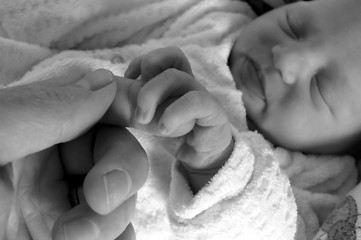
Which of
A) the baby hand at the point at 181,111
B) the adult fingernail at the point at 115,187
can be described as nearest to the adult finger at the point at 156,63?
the baby hand at the point at 181,111

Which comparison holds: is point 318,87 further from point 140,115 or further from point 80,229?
point 80,229

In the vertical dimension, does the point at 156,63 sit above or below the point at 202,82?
above

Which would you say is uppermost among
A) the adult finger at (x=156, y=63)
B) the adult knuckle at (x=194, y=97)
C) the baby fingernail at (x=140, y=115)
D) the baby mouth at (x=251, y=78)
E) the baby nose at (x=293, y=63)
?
the baby fingernail at (x=140, y=115)

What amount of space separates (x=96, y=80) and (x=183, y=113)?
0.41 feet

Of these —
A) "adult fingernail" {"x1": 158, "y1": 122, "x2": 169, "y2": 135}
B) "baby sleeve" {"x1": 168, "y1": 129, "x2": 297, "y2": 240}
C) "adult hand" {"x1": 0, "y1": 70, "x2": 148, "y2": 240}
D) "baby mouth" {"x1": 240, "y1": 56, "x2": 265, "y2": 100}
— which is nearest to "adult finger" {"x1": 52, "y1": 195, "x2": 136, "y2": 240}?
"adult hand" {"x1": 0, "y1": 70, "x2": 148, "y2": 240}

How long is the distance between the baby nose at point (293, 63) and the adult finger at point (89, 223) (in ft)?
1.63

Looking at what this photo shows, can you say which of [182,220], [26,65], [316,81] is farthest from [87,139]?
[316,81]

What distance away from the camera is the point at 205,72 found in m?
0.96

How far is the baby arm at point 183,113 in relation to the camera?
0.58m

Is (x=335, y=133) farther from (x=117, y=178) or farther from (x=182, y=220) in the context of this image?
(x=117, y=178)

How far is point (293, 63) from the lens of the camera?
911 millimetres

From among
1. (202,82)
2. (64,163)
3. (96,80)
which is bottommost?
(202,82)

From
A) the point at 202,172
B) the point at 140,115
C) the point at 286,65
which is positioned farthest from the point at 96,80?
the point at 286,65

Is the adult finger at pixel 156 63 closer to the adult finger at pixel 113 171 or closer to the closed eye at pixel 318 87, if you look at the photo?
the adult finger at pixel 113 171
